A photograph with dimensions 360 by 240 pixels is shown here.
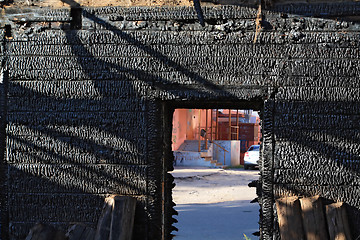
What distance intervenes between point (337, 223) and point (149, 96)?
191 cm

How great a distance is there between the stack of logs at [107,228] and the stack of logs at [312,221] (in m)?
1.28

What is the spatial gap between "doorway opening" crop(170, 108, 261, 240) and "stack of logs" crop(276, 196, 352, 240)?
0.96 meters

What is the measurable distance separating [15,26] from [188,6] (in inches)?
65.1

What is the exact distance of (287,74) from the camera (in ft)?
8.71

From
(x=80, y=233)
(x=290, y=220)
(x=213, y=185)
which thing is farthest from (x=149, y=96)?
(x=213, y=185)

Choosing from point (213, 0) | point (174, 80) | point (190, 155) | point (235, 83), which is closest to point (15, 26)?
point (174, 80)

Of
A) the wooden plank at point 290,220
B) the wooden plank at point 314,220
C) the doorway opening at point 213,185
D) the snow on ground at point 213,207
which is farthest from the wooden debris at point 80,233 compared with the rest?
the snow on ground at point 213,207

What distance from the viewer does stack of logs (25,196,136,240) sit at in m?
2.49

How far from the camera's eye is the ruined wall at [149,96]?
8.61 feet

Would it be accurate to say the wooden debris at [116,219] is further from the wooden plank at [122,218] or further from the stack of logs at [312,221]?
the stack of logs at [312,221]

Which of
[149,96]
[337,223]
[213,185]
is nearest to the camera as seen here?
[337,223]

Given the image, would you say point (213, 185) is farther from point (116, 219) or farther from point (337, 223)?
point (116, 219)

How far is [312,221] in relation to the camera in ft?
8.14

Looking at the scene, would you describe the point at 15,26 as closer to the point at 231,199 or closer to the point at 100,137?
the point at 100,137
